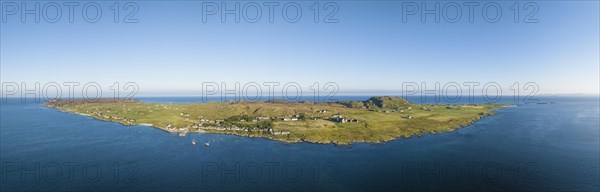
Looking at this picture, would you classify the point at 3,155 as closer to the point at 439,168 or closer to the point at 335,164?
the point at 335,164

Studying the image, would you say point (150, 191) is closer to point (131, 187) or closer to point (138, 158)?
point (131, 187)

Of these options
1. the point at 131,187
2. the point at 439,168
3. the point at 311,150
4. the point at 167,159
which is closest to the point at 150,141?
the point at 167,159

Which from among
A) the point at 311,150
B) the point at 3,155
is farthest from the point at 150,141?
the point at 311,150

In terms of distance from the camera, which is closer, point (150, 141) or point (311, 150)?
point (311, 150)

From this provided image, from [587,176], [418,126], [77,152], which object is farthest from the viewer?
[418,126]

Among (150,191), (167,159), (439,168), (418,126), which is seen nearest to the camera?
(150,191)

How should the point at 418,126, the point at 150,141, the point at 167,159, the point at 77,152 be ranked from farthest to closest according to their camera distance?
the point at 418,126
the point at 150,141
the point at 77,152
the point at 167,159
